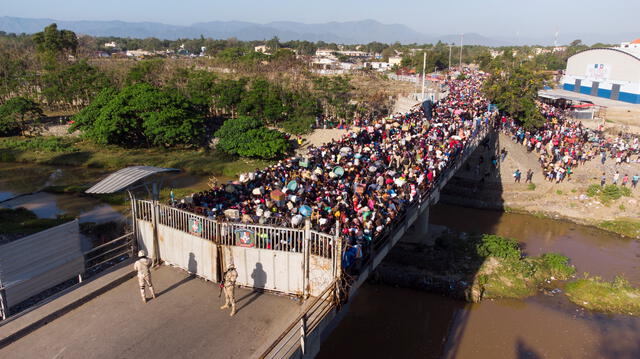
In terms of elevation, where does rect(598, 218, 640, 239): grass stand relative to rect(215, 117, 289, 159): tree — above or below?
below

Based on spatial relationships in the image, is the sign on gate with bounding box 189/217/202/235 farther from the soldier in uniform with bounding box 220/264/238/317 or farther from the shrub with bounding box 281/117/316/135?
the shrub with bounding box 281/117/316/135

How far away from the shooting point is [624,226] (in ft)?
69.7

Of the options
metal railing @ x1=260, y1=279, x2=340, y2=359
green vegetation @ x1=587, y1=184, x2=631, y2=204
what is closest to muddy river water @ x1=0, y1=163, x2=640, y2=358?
green vegetation @ x1=587, y1=184, x2=631, y2=204

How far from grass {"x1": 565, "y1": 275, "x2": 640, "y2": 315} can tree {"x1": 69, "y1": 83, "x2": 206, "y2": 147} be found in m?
24.1

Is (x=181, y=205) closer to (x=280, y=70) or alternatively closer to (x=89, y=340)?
(x=89, y=340)

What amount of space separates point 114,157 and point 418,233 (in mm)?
21192

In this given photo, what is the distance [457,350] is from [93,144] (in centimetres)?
2966

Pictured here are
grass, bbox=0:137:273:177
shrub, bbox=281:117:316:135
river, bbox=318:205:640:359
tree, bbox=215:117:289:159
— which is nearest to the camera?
river, bbox=318:205:640:359

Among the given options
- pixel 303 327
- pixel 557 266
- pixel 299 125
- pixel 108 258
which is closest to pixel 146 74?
pixel 299 125

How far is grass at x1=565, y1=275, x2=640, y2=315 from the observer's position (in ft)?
48.0

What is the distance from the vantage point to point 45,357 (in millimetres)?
6426

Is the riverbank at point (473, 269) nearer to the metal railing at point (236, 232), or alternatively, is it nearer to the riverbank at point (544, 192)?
the riverbank at point (544, 192)

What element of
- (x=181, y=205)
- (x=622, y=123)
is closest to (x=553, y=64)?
(x=622, y=123)

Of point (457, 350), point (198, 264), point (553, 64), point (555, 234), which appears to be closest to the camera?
point (198, 264)
